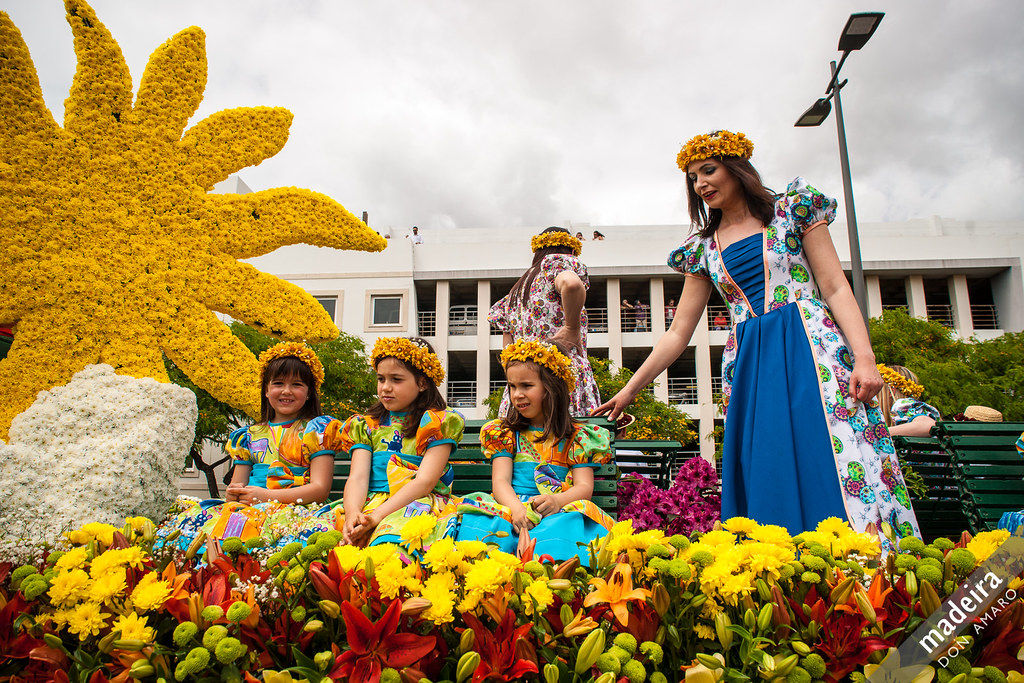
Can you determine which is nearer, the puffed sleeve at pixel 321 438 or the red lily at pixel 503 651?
the red lily at pixel 503 651

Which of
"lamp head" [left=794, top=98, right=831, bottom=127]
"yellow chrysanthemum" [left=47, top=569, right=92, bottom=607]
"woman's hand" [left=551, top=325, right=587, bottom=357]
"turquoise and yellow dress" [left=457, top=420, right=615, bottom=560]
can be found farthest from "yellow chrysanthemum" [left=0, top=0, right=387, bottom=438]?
"lamp head" [left=794, top=98, right=831, bottom=127]

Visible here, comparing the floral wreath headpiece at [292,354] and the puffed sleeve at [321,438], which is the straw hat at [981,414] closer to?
the puffed sleeve at [321,438]

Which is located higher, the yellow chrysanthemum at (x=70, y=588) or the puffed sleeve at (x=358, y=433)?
the puffed sleeve at (x=358, y=433)

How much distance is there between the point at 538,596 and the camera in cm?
121

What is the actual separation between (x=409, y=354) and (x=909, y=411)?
409 cm

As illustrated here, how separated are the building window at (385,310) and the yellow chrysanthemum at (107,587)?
2443 centimetres

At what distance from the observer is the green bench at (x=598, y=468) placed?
3.39 m

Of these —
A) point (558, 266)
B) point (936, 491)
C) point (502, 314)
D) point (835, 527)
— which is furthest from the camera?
point (502, 314)

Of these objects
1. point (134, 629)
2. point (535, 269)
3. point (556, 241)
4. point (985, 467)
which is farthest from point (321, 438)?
point (985, 467)

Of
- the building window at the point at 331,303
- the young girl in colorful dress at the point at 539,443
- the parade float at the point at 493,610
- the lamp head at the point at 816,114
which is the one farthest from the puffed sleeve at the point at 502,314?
the building window at the point at 331,303

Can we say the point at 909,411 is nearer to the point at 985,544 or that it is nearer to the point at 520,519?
the point at 520,519

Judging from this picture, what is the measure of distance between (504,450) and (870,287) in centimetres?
2718

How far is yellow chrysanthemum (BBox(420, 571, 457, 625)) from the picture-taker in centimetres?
116

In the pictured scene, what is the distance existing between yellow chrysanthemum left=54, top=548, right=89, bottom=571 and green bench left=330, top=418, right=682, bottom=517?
94.6 inches
